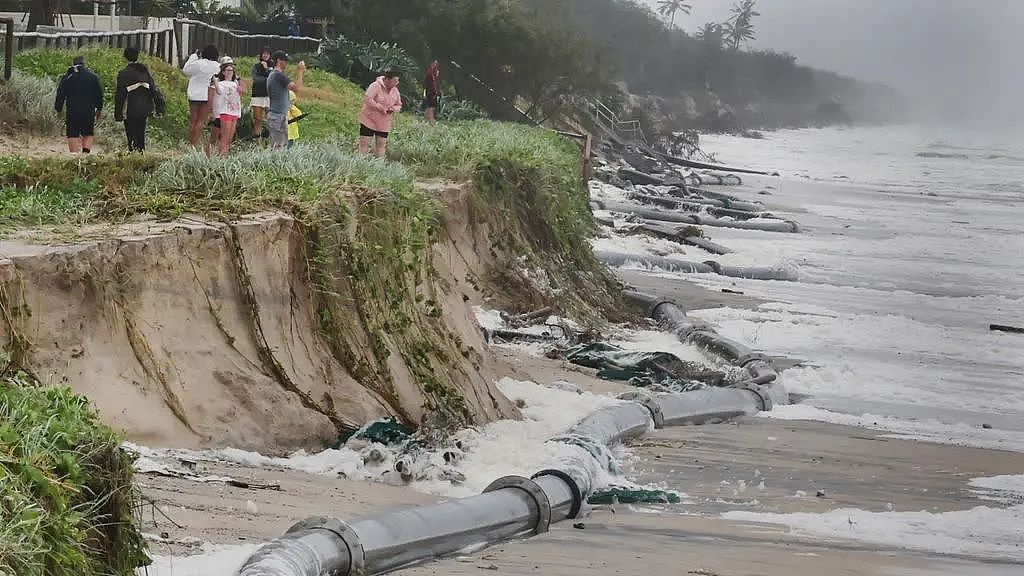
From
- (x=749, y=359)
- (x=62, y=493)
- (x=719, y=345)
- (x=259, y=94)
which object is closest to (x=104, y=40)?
(x=259, y=94)

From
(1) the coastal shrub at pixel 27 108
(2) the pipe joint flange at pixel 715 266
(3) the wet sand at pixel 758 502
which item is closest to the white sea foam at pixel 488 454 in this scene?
(3) the wet sand at pixel 758 502

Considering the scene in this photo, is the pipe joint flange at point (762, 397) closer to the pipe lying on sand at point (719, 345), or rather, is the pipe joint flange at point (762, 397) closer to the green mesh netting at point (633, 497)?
the pipe lying on sand at point (719, 345)

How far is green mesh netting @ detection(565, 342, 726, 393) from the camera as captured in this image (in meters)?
16.9

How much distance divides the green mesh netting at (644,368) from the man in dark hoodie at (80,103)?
5.70 meters

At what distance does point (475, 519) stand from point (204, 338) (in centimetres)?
240

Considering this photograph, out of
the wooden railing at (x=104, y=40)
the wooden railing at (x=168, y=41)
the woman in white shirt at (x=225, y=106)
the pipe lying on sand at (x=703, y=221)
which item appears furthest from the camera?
the pipe lying on sand at (x=703, y=221)

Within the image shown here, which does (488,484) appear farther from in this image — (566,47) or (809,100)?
(809,100)

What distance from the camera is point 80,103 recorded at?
17.7 metres

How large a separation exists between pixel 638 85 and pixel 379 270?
117 meters

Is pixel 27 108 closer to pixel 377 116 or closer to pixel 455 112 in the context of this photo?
pixel 377 116

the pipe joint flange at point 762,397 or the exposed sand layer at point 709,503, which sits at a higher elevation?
the exposed sand layer at point 709,503

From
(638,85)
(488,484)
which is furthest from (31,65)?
(638,85)

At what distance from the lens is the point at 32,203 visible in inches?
412

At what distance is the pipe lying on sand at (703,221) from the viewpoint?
38.3 metres
